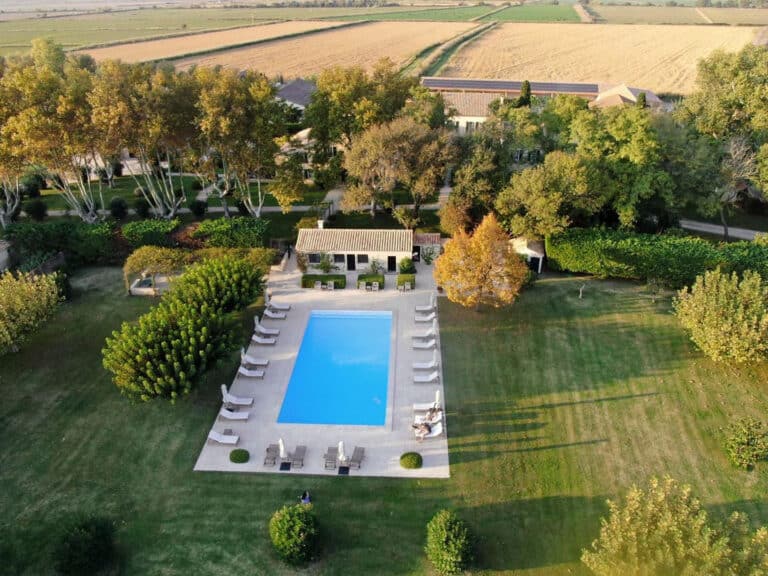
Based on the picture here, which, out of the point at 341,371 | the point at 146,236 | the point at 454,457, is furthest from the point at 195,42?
the point at 454,457

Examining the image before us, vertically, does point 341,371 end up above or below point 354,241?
below

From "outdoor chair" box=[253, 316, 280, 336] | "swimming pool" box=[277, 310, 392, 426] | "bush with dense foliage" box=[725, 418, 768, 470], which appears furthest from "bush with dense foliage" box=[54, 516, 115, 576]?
"bush with dense foliage" box=[725, 418, 768, 470]

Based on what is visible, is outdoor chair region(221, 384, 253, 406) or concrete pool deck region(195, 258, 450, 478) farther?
outdoor chair region(221, 384, 253, 406)

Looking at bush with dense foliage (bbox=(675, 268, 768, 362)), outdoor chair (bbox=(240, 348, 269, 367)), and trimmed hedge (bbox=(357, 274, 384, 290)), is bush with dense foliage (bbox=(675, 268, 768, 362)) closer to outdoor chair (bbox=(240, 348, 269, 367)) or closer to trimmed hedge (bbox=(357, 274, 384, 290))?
trimmed hedge (bbox=(357, 274, 384, 290))

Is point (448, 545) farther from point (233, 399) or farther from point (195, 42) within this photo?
point (195, 42)

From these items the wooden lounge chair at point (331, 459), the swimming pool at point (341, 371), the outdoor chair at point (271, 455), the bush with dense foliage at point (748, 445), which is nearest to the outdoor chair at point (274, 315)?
the swimming pool at point (341, 371)

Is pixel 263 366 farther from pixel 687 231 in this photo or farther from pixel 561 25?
pixel 561 25

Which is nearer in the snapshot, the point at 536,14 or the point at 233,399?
the point at 233,399
